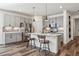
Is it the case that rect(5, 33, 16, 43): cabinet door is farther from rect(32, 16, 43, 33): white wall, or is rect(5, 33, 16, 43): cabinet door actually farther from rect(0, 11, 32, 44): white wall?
rect(32, 16, 43, 33): white wall

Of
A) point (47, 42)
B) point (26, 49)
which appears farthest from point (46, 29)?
point (26, 49)

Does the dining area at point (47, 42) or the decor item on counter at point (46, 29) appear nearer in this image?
the decor item on counter at point (46, 29)

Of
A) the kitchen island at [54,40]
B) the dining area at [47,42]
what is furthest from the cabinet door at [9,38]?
the kitchen island at [54,40]

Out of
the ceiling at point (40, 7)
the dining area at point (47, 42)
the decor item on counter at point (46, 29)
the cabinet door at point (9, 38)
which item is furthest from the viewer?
the dining area at point (47, 42)

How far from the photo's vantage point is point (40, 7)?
121 inches

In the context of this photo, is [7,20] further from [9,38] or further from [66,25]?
[66,25]

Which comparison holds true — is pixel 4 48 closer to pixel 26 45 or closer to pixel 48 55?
pixel 26 45

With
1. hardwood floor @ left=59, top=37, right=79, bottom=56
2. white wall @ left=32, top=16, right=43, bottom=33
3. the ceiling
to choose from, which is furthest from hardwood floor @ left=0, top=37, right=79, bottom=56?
the ceiling

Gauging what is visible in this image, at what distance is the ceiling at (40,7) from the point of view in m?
2.92

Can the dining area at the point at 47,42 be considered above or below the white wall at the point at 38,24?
below

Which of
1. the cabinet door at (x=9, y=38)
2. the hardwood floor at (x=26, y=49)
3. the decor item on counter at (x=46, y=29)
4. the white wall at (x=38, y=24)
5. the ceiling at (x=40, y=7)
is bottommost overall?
the hardwood floor at (x=26, y=49)

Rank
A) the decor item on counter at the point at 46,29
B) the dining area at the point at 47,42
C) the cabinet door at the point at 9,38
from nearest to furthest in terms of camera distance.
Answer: the cabinet door at the point at 9,38, the decor item on counter at the point at 46,29, the dining area at the point at 47,42

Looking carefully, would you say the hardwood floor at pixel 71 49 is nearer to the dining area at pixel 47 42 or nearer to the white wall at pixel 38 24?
the dining area at pixel 47 42

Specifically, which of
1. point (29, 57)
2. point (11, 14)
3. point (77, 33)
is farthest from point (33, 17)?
point (77, 33)
